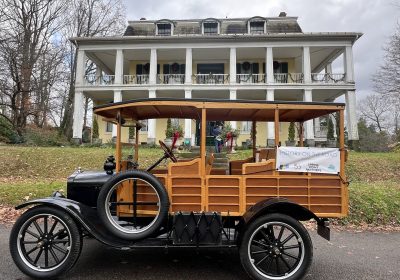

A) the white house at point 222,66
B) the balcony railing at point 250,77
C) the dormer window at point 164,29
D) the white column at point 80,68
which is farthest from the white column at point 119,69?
the balcony railing at point 250,77

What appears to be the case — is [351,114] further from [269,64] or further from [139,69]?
[139,69]

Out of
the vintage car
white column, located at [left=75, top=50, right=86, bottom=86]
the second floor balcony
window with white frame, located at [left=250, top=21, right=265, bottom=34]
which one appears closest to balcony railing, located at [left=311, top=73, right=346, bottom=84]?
the second floor balcony

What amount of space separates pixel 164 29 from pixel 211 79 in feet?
21.9

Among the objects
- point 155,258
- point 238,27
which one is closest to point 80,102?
point 238,27

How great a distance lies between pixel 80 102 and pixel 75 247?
72.8ft

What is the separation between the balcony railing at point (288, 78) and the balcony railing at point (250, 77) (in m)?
1.14

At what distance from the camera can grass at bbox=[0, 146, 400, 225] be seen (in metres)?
7.92

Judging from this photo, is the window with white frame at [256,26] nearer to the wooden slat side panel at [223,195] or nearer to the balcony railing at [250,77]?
the balcony railing at [250,77]

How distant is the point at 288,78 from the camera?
25375 millimetres

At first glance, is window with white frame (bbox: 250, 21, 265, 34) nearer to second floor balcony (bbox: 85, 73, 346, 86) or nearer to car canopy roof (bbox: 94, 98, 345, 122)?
second floor balcony (bbox: 85, 73, 346, 86)

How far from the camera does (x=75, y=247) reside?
4160 millimetres

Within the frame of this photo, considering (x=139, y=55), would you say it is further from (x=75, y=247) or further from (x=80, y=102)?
(x=75, y=247)

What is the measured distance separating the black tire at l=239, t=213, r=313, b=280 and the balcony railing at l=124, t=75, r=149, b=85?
22926 millimetres

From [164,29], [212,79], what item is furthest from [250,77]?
[164,29]
